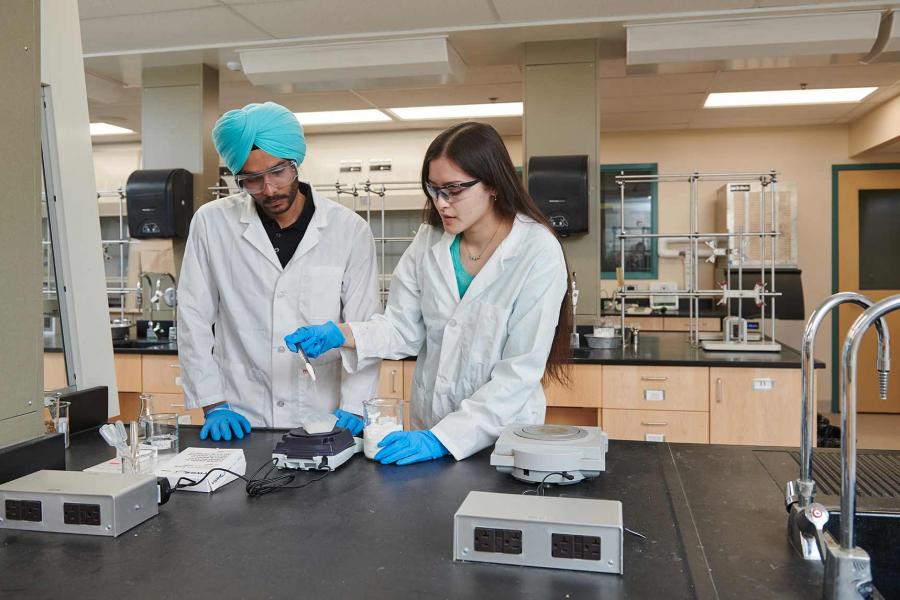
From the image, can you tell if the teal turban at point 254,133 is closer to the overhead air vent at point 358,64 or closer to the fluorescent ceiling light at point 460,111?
the overhead air vent at point 358,64

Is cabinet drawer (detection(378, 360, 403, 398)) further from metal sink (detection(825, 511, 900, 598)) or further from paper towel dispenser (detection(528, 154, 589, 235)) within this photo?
metal sink (detection(825, 511, 900, 598))

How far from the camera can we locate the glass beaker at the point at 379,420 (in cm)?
162

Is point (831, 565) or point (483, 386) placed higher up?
point (483, 386)

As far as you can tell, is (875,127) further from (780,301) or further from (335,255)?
(335,255)

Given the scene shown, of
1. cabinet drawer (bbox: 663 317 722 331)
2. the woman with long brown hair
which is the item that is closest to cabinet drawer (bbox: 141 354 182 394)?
the woman with long brown hair

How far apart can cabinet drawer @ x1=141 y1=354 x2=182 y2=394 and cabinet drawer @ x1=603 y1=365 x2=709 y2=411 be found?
7.71 feet

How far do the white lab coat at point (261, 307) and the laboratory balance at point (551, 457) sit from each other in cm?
78

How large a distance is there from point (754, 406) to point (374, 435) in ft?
7.82

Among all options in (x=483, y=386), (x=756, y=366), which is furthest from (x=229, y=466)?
(x=756, y=366)

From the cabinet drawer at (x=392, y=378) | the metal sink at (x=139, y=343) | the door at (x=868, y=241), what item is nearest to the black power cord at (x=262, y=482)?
the cabinet drawer at (x=392, y=378)

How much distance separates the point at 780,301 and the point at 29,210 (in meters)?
5.89

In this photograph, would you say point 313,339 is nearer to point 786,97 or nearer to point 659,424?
point 659,424

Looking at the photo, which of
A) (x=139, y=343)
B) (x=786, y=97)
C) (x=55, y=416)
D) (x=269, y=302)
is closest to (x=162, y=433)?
(x=55, y=416)

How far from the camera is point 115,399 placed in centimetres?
220
